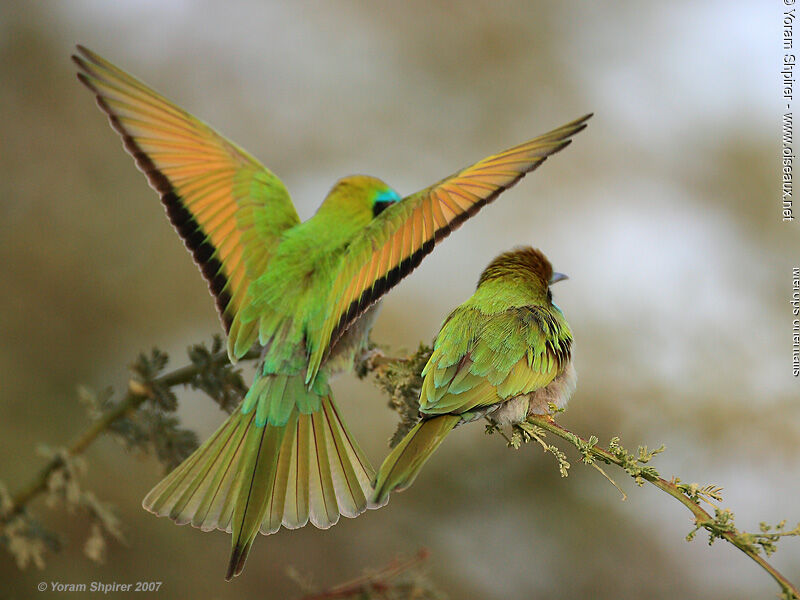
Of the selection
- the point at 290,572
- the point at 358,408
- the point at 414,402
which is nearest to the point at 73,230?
the point at 358,408

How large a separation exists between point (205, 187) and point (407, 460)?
45 centimetres

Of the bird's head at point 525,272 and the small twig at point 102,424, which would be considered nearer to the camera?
the small twig at point 102,424

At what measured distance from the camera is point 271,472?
2.34ft

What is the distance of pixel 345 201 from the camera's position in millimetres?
1034

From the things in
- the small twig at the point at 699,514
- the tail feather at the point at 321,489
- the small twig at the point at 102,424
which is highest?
the small twig at the point at 699,514

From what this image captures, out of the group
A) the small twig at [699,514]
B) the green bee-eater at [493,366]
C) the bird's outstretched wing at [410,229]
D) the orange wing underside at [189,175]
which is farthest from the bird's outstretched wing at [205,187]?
the small twig at [699,514]

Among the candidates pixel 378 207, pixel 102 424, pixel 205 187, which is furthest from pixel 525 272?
pixel 102 424

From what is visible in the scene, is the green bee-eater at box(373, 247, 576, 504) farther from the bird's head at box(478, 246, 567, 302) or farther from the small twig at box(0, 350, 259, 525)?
the small twig at box(0, 350, 259, 525)

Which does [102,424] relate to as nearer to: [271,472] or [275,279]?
[271,472]

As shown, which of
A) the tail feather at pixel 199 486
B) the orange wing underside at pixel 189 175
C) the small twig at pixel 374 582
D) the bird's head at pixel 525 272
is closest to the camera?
the small twig at pixel 374 582

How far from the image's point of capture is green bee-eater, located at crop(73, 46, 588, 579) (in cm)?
70

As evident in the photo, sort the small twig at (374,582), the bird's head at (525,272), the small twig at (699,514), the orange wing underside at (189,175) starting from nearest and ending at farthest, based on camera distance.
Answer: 1. the small twig at (699,514)
2. the small twig at (374,582)
3. the orange wing underside at (189,175)
4. the bird's head at (525,272)

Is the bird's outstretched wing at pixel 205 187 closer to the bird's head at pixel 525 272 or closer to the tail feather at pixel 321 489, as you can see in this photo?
the tail feather at pixel 321 489

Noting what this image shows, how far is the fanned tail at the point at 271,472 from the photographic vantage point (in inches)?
26.5
